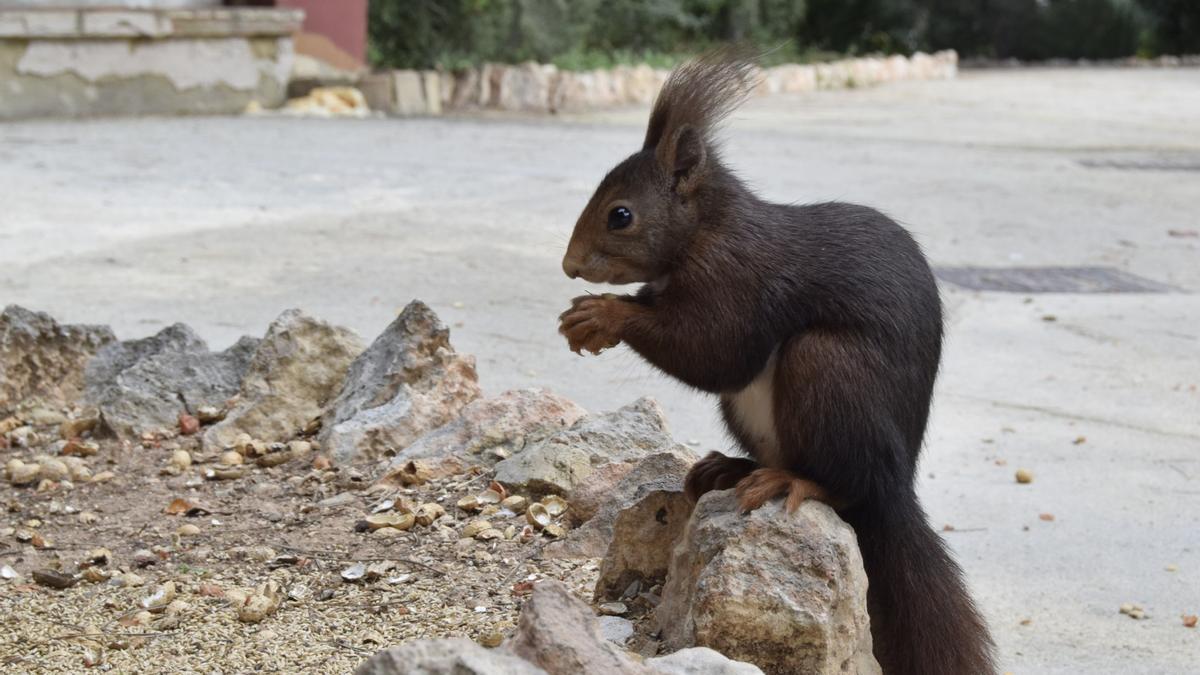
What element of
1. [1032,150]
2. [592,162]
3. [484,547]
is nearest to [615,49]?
[1032,150]

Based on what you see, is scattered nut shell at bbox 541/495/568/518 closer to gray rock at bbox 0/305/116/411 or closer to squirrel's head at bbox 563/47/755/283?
squirrel's head at bbox 563/47/755/283

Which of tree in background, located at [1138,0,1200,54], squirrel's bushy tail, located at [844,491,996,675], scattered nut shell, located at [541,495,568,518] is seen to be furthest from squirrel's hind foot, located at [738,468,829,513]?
tree in background, located at [1138,0,1200,54]

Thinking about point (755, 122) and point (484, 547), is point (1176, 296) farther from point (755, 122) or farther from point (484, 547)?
point (755, 122)

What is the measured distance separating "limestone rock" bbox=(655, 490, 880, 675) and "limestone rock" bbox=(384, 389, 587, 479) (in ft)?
3.84

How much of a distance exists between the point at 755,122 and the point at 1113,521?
1010 centimetres

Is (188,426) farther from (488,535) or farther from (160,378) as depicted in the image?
(488,535)

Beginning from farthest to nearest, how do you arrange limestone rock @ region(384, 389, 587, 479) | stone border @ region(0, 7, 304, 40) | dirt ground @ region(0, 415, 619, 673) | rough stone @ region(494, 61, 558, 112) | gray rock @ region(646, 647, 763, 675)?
rough stone @ region(494, 61, 558, 112), stone border @ region(0, 7, 304, 40), limestone rock @ region(384, 389, 587, 479), dirt ground @ region(0, 415, 619, 673), gray rock @ region(646, 647, 763, 675)

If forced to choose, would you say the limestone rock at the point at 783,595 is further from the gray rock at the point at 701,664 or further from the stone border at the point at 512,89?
the stone border at the point at 512,89

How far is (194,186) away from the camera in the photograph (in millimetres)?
7949

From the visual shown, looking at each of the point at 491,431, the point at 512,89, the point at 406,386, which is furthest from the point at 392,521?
the point at 512,89

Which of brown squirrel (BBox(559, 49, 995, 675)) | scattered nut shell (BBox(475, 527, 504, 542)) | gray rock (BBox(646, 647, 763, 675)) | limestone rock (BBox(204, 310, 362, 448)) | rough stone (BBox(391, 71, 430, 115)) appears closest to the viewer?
gray rock (BBox(646, 647, 763, 675))

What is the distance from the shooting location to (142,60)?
11.4m

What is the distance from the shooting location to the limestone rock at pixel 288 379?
3631 mm

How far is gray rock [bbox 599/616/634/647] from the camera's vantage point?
7.98ft
